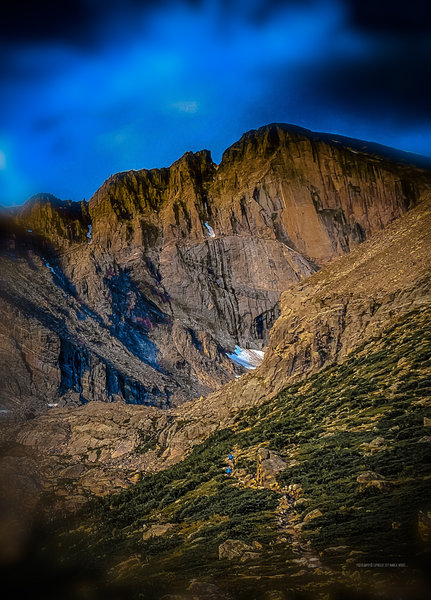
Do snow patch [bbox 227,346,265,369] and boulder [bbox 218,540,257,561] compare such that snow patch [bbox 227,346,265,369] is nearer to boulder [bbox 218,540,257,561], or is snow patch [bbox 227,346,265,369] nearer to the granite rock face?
the granite rock face

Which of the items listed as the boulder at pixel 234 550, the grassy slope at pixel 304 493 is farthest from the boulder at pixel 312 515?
the boulder at pixel 234 550

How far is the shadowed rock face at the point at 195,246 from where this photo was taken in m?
112

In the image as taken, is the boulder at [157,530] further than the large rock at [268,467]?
No

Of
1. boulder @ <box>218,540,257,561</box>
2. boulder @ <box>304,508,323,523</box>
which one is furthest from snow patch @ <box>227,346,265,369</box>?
boulder @ <box>218,540,257,561</box>

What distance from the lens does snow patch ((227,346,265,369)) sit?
4768 inches

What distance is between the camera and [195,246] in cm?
14088

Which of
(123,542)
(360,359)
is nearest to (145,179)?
(360,359)

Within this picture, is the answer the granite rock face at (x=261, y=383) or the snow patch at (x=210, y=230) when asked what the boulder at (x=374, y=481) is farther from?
the snow patch at (x=210, y=230)

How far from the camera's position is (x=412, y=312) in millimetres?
40250

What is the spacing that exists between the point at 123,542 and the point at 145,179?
14164cm

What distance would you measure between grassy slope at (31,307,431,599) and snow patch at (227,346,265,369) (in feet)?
248

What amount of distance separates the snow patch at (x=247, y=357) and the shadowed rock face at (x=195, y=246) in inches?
91.9

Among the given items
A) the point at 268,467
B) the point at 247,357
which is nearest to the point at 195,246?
the point at 247,357

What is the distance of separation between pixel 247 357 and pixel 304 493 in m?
102
